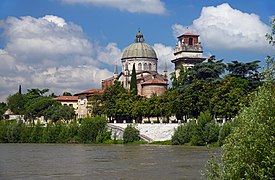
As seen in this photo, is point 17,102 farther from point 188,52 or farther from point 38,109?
point 188,52

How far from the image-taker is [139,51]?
9038 centimetres

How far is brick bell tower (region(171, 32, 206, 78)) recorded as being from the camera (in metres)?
84.4

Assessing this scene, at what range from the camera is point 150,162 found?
29094 millimetres

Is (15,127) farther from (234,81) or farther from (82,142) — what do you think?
(234,81)

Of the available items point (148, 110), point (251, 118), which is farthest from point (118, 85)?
point (251, 118)

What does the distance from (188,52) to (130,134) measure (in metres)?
35.1

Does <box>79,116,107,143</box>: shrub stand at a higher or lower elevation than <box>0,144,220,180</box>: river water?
higher

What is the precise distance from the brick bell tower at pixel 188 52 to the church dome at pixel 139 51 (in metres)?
6.02

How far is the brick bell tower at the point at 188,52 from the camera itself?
84.4 m

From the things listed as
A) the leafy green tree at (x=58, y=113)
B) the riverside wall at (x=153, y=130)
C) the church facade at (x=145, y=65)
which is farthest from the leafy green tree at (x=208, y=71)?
the leafy green tree at (x=58, y=113)

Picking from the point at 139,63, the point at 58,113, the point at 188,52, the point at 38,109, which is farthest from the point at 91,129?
the point at 139,63

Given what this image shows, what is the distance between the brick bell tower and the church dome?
602 cm

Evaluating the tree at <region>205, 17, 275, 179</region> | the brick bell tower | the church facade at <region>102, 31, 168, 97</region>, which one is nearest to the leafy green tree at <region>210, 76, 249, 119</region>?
the tree at <region>205, 17, 275, 179</region>

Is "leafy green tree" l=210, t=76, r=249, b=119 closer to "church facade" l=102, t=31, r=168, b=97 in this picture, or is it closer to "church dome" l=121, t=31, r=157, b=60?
"church facade" l=102, t=31, r=168, b=97
